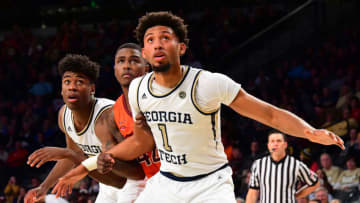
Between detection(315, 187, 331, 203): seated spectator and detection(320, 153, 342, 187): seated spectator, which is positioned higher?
detection(320, 153, 342, 187): seated spectator

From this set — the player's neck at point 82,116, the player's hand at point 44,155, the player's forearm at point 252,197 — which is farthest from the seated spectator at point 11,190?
the player's hand at point 44,155

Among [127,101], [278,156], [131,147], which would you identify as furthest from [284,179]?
[131,147]

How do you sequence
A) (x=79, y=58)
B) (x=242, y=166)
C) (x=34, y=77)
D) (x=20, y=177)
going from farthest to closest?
(x=34, y=77)
(x=20, y=177)
(x=242, y=166)
(x=79, y=58)

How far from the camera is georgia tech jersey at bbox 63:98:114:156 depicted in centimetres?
498

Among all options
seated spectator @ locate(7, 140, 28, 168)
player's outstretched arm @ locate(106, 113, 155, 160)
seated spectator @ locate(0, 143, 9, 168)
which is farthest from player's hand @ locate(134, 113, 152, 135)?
seated spectator @ locate(0, 143, 9, 168)

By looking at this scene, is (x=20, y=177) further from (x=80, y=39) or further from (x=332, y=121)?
(x=332, y=121)

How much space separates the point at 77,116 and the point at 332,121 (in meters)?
5.70

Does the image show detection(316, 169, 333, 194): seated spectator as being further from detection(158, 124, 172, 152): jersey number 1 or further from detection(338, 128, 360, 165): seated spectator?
detection(158, 124, 172, 152): jersey number 1

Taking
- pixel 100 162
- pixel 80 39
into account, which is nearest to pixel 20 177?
pixel 80 39

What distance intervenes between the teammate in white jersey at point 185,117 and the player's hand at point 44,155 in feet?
0.79

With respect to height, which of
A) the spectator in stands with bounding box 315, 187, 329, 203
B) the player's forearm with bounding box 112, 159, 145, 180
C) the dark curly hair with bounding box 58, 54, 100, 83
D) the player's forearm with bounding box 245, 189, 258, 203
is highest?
the dark curly hair with bounding box 58, 54, 100, 83

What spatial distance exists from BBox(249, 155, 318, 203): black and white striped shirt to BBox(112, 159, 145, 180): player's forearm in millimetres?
2649

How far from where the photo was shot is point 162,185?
147 inches

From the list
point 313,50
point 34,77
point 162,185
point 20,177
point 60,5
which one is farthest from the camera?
point 60,5
